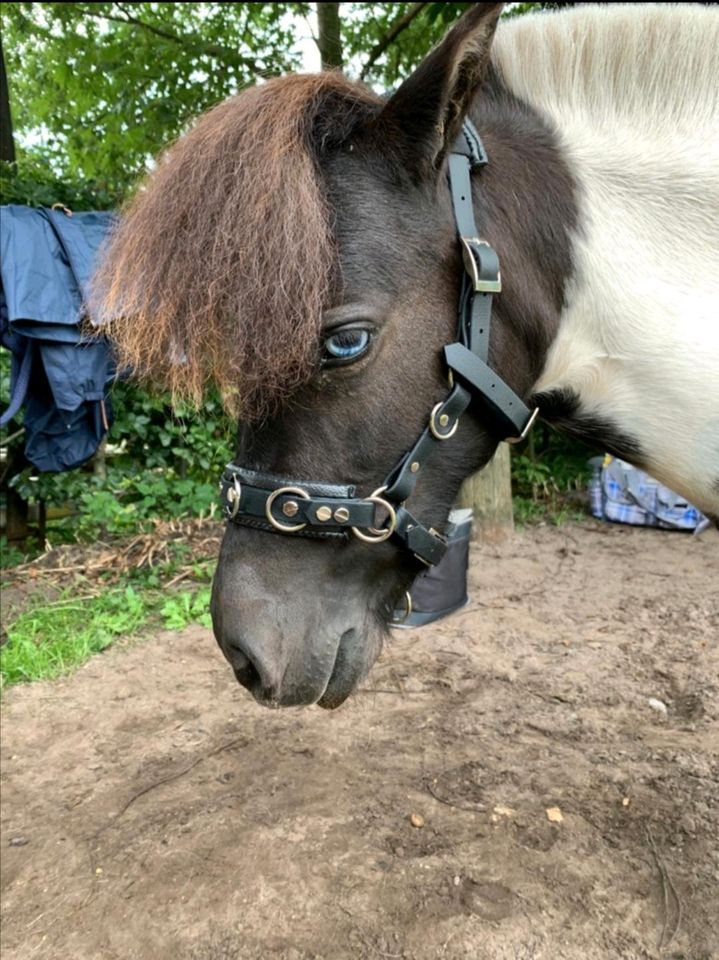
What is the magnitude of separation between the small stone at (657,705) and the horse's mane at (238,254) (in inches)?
108

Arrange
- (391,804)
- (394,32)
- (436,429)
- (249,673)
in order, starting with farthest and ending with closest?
(394,32), (391,804), (249,673), (436,429)

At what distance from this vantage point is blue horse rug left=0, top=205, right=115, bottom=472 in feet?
11.2

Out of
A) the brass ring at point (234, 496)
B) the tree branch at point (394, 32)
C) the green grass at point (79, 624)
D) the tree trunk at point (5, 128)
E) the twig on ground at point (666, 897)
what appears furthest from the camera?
the tree trunk at point (5, 128)

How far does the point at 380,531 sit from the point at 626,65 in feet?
3.53

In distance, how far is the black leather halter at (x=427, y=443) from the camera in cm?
125

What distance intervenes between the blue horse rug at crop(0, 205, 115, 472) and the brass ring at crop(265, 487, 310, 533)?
2237 millimetres

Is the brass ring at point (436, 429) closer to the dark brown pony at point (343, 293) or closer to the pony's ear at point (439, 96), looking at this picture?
the dark brown pony at point (343, 293)

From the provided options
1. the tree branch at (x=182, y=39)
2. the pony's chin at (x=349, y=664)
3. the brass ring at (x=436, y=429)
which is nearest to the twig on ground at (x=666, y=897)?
the pony's chin at (x=349, y=664)

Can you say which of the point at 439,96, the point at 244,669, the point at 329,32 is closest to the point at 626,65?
the point at 439,96

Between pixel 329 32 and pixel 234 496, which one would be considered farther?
pixel 329 32

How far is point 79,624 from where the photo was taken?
4.14m

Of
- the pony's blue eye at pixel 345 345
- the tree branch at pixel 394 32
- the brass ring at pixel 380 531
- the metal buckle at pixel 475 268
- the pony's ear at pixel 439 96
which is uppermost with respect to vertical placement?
the tree branch at pixel 394 32

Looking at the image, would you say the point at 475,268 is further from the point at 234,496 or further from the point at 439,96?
the point at 234,496

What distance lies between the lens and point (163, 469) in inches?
235
